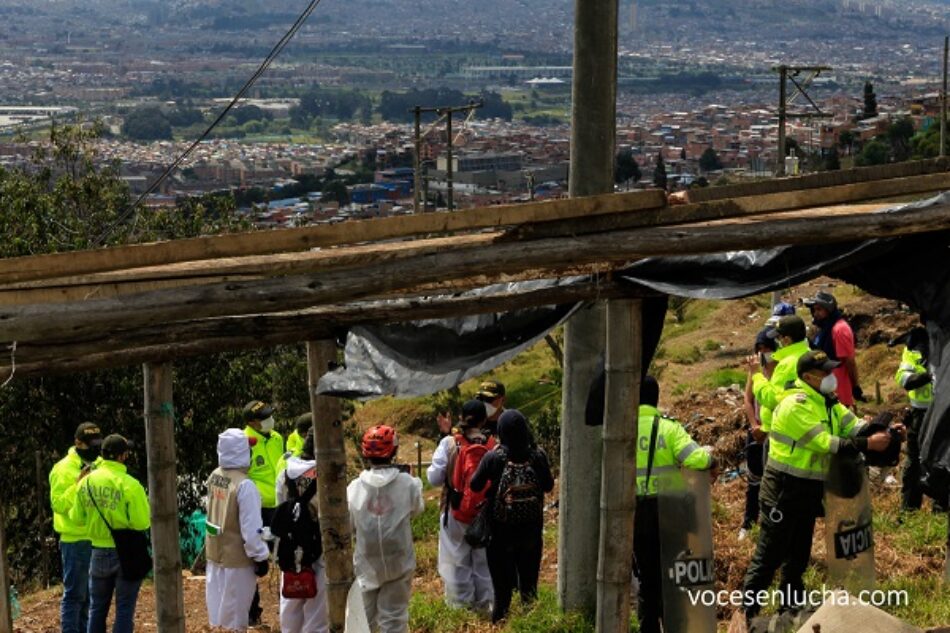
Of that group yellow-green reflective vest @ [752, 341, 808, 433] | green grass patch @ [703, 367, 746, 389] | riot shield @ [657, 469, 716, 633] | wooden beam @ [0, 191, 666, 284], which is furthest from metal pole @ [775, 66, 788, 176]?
wooden beam @ [0, 191, 666, 284]

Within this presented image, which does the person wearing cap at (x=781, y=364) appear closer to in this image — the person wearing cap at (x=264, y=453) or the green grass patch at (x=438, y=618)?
the green grass patch at (x=438, y=618)

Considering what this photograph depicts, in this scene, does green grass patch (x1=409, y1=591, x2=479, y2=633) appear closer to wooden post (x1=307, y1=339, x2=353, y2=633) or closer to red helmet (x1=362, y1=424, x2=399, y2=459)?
wooden post (x1=307, y1=339, x2=353, y2=633)

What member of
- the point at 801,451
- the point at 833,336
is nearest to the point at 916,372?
the point at 833,336

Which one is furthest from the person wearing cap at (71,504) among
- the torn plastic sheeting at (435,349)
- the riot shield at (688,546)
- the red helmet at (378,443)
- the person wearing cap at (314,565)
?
the riot shield at (688,546)

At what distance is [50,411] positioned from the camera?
50.6 feet

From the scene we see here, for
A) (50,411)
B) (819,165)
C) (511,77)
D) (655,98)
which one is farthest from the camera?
(511,77)

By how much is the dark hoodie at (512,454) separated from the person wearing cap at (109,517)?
185 cm

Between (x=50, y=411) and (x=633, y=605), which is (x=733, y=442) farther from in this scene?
(x=50, y=411)

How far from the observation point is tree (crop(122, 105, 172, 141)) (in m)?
138

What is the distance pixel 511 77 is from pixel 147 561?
19191cm

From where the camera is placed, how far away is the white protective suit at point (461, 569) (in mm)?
8625

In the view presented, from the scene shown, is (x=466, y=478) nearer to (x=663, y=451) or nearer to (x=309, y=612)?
(x=309, y=612)

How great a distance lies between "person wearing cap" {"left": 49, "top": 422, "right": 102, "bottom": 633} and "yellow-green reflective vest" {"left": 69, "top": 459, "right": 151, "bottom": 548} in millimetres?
99

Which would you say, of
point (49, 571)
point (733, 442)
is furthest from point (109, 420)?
point (733, 442)
